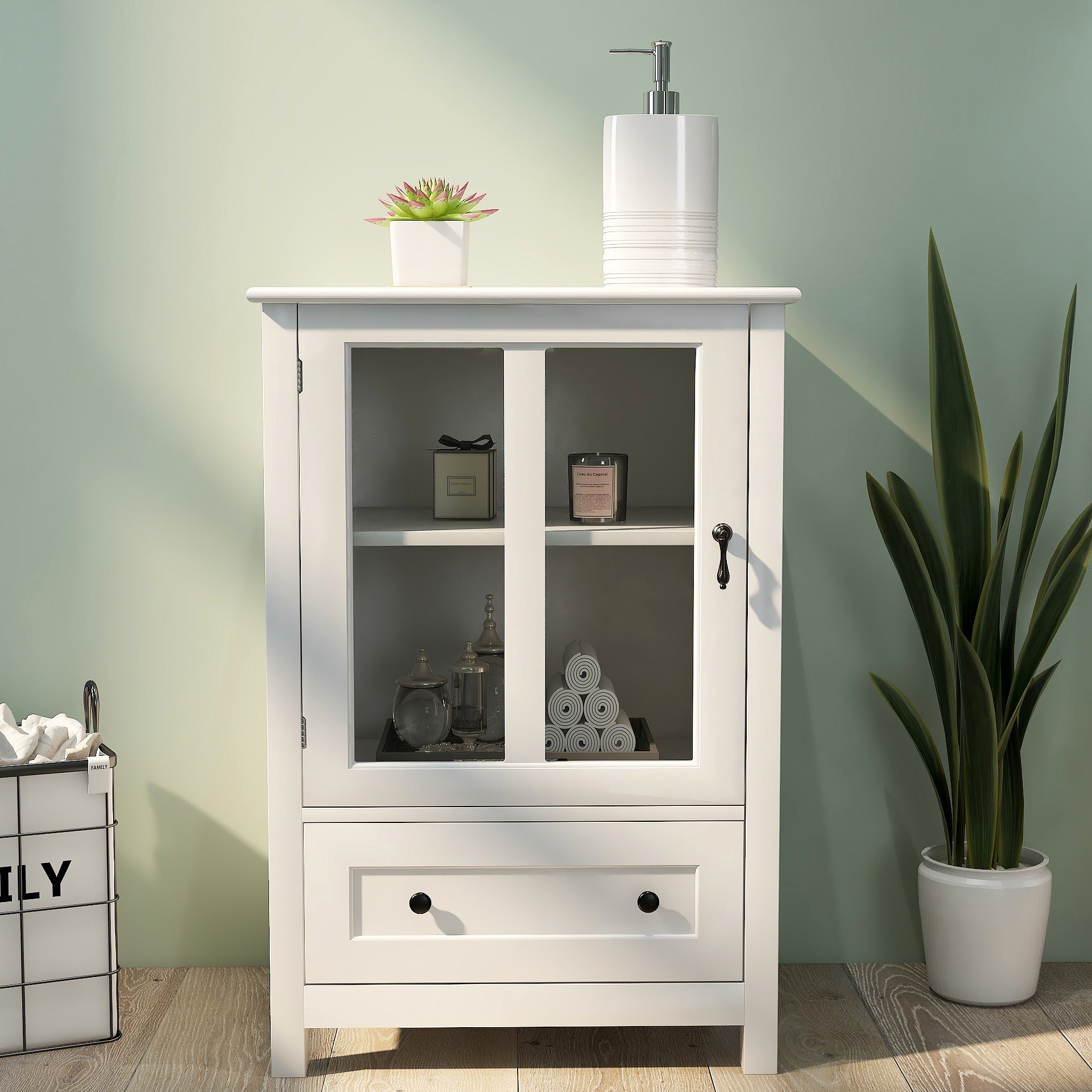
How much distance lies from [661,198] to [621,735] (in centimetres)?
79

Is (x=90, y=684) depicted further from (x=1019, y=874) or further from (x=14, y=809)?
(x=1019, y=874)

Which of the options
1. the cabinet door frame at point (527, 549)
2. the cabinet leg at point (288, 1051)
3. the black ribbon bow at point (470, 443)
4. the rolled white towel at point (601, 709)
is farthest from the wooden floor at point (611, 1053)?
the black ribbon bow at point (470, 443)

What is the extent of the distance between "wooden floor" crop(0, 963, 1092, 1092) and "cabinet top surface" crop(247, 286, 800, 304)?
1.12 meters

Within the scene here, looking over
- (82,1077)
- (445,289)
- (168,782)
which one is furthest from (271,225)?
(82,1077)

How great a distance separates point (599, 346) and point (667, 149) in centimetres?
33

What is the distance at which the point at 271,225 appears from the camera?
1.86m

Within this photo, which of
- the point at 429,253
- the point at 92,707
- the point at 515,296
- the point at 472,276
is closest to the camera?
the point at 515,296

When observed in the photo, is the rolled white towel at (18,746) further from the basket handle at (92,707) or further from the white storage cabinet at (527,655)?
the white storage cabinet at (527,655)

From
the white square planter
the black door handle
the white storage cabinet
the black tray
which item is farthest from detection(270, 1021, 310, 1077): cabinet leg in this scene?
the black door handle

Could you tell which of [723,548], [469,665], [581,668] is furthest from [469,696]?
[723,548]

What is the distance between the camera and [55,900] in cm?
165

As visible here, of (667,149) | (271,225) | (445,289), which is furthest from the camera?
(271,225)

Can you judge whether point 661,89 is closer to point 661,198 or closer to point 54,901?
point 661,198

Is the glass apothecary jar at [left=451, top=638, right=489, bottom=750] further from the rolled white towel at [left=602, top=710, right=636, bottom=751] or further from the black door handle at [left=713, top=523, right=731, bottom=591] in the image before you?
the black door handle at [left=713, top=523, right=731, bottom=591]
